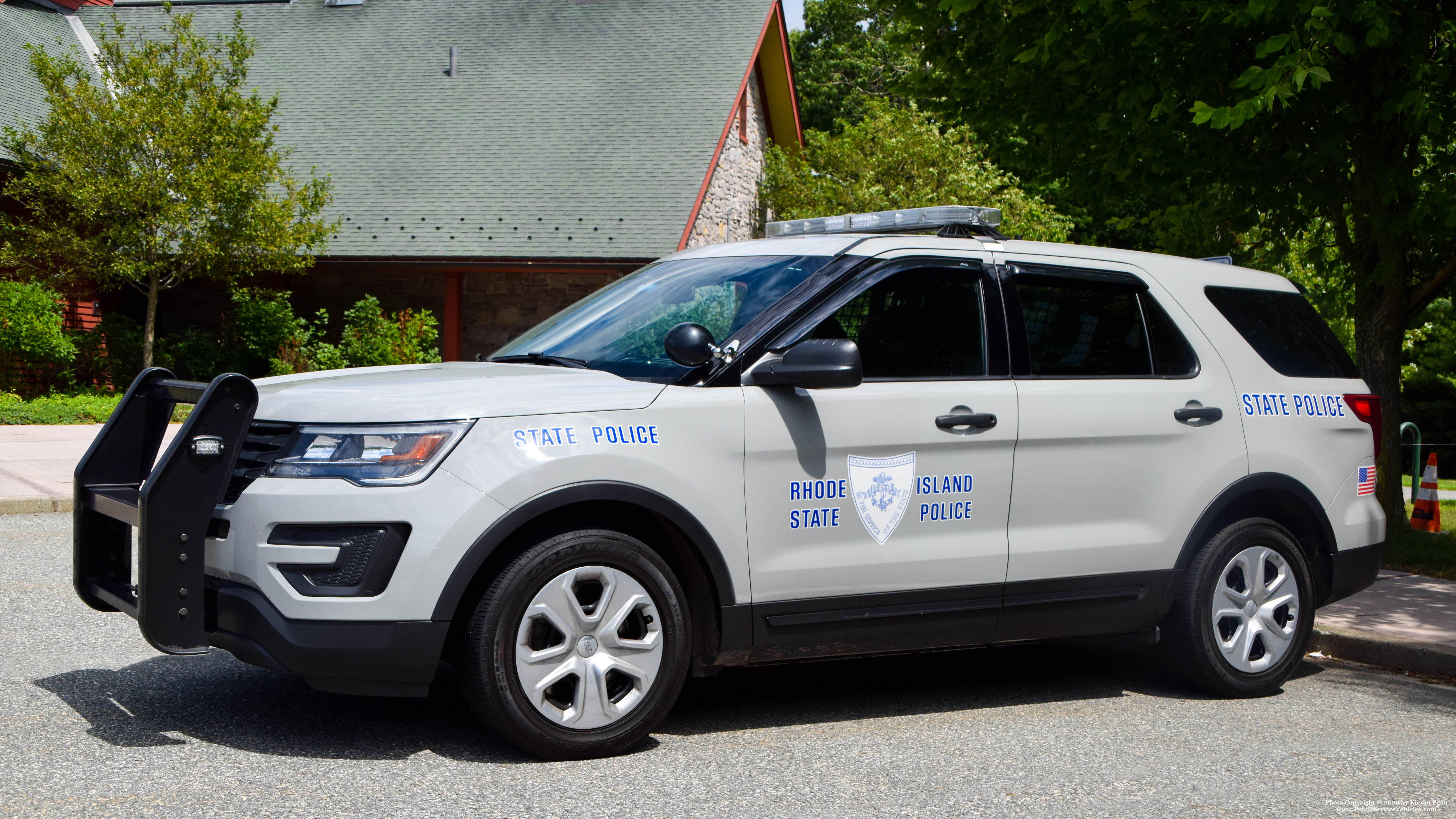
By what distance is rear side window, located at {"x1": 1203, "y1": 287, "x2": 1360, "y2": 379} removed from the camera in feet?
20.7

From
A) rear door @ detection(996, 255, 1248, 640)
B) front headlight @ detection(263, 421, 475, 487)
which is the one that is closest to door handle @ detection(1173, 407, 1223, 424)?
rear door @ detection(996, 255, 1248, 640)

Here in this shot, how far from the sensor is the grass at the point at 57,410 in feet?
65.1

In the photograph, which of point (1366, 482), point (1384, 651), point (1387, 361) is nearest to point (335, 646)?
point (1366, 482)

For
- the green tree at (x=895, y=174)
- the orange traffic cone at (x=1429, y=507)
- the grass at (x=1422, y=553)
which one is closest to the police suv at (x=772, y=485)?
the grass at (x=1422, y=553)

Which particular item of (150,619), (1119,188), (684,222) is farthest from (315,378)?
(684,222)

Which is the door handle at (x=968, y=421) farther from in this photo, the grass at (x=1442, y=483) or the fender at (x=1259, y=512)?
the grass at (x=1442, y=483)

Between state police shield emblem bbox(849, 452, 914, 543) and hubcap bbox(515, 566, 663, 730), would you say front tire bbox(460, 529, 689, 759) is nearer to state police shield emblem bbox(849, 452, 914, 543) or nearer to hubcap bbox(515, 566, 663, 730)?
hubcap bbox(515, 566, 663, 730)

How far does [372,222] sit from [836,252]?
2218 cm

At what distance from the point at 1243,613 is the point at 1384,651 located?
141cm

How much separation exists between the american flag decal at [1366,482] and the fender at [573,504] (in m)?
3.37

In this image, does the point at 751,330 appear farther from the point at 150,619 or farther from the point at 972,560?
the point at 150,619

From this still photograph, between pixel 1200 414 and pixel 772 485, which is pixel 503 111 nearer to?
pixel 1200 414

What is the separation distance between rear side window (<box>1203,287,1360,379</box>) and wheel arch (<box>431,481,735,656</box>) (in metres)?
2.88

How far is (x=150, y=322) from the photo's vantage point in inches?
941
